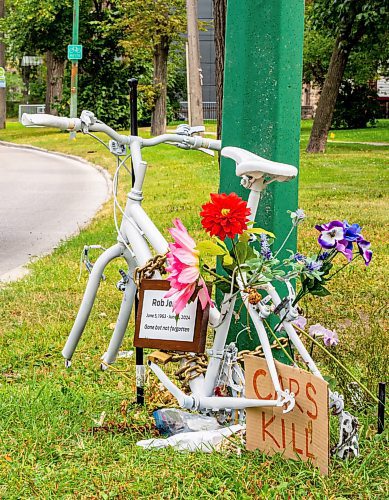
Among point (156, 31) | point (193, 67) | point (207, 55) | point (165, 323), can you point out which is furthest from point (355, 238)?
point (207, 55)

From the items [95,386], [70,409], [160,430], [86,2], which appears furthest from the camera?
[86,2]

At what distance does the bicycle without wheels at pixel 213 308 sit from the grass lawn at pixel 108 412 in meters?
0.23

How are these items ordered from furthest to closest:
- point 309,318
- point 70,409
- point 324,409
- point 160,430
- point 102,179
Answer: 1. point 102,179
2. point 309,318
3. point 70,409
4. point 160,430
5. point 324,409

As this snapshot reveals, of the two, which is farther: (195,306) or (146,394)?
(146,394)

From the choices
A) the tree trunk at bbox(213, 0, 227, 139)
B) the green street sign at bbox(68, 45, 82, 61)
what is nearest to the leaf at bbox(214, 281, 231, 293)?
the tree trunk at bbox(213, 0, 227, 139)

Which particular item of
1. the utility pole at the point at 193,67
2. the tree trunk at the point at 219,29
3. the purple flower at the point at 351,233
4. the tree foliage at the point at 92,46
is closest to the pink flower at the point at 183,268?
the purple flower at the point at 351,233

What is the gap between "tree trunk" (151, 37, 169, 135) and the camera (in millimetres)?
32156

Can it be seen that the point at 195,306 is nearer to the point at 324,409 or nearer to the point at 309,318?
the point at 324,409

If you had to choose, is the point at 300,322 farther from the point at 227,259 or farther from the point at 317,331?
the point at 227,259

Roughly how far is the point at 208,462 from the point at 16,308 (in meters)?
3.42

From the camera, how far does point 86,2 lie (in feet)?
122

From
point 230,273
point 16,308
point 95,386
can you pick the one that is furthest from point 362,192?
point 230,273

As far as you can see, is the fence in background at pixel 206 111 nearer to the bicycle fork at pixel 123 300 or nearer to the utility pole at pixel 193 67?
the utility pole at pixel 193 67

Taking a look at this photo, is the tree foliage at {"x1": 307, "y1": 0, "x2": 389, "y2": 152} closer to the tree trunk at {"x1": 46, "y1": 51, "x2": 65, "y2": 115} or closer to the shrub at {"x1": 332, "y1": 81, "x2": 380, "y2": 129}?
the shrub at {"x1": 332, "y1": 81, "x2": 380, "y2": 129}
